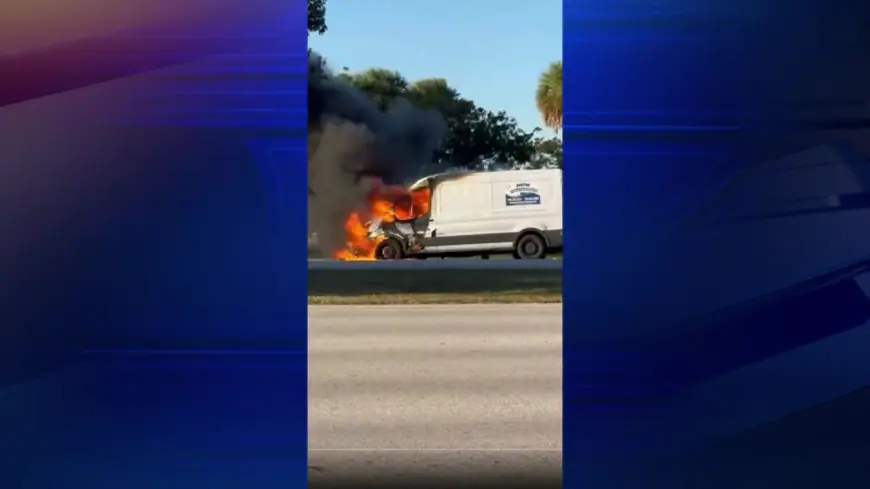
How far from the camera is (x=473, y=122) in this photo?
17.3 m

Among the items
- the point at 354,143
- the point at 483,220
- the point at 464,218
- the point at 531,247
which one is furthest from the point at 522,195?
the point at 354,143

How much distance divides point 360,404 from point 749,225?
373 centimetres

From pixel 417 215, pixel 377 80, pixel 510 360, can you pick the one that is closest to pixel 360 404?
pixel 510 360

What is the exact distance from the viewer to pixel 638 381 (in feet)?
10.4

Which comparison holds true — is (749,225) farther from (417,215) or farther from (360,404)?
(417,215)

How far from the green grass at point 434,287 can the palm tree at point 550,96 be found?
11.1 feet

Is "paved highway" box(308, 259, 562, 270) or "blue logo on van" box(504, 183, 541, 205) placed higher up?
"blue logo on van" box(504, 183, 541, 205)

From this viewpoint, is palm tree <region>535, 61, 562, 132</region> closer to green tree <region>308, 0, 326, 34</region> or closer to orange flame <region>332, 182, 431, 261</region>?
orange flame <region>332, 182, 431, 261</region>

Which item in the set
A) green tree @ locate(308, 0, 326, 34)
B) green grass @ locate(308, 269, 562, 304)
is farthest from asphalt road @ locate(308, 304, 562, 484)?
green tree @ locate(308, 0, 326, 34)

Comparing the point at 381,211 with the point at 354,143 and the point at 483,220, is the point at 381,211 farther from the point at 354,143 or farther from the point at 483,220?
the point at 483,220

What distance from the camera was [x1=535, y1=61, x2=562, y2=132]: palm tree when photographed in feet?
56.4

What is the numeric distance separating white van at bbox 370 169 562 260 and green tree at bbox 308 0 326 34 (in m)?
4.41

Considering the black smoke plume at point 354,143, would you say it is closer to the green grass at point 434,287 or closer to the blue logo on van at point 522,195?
the green grass at point 434,287

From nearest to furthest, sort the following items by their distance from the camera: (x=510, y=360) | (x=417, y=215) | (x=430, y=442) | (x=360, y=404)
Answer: (x=430, y=442) < (x=360, y=404) < (x=510, y=360) < (x=417, y=215)
